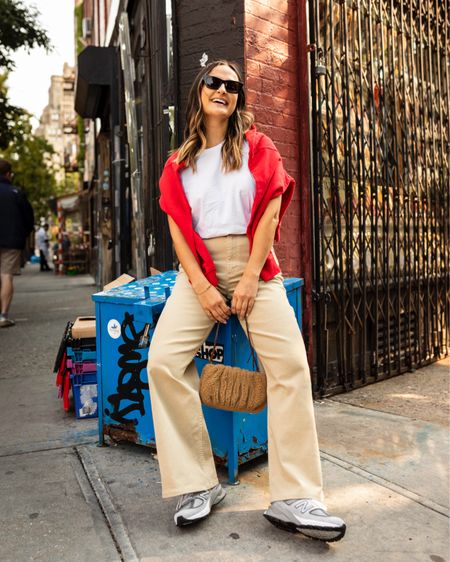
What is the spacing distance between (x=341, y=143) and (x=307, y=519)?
3.41 m

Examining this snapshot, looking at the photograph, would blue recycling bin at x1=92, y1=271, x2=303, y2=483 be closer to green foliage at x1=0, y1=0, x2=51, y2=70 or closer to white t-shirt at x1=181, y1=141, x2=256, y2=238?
white t-shirt at x1=181, y1=141, x2=256, y2=238

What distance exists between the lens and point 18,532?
2506mm

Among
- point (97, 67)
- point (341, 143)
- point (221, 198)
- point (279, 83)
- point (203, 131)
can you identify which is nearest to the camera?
point (221, 198)

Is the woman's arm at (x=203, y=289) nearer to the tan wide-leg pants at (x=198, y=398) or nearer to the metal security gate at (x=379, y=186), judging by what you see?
the tan wide-leg pants at (x=198, y=398)

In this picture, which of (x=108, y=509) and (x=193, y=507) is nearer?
(x=193, y=507)

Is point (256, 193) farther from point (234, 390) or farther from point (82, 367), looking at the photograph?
point (82, 367)

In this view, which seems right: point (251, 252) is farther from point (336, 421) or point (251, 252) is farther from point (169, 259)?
point (169, 259)

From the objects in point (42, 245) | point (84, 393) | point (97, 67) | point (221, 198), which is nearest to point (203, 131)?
point (221, 198)

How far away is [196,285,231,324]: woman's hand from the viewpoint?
259 centimetres

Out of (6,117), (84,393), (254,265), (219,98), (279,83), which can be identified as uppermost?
(6,117)

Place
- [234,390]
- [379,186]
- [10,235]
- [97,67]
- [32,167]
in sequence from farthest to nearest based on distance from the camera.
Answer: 1. [32,167]
2. [10,235]
3. [97,67]
4. [379,186]
5. [234,390]

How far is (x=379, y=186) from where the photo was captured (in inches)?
214

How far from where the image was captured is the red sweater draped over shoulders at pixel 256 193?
260 centimetres

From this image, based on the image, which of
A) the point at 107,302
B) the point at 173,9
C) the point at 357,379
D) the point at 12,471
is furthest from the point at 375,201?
the point at 12,471
